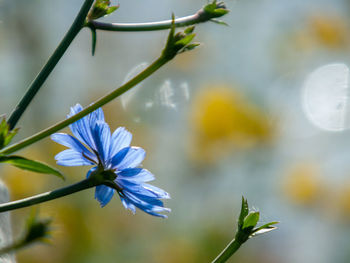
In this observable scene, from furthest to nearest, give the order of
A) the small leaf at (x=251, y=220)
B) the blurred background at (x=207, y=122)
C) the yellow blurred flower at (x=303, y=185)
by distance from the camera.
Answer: the yellow blurred flower at (x=303, y=185)
the blurred background at (x=207, y=122)
the small leaf at (x=251, y=220)

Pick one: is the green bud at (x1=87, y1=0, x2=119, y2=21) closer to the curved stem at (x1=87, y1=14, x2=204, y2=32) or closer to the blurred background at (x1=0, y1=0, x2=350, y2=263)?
the curved stem at (x1=87, y1=14, x2=204, y2=32)

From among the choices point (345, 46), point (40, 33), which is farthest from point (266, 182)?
point (40, 33)

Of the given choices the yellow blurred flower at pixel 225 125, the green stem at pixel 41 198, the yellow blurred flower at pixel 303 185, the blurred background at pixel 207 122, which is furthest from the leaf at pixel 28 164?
the yellow blurred flower at pixel 303 185

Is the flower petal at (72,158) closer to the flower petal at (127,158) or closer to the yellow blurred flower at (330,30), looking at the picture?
the flower petal at (127,158)

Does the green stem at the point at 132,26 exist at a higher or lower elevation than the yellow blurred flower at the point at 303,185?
higher

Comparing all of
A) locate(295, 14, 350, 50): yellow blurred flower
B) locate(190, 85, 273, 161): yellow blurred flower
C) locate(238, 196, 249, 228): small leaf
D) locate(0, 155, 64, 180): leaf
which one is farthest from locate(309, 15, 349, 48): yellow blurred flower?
locate(0, 155, 64, 180): leaf

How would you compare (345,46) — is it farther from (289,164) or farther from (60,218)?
(60,218)
